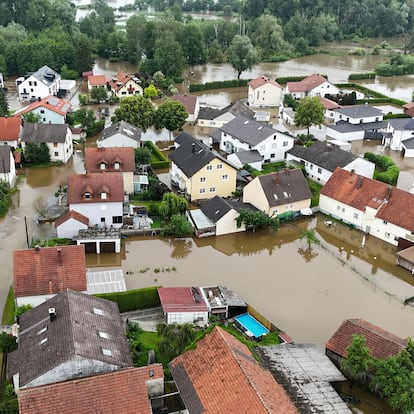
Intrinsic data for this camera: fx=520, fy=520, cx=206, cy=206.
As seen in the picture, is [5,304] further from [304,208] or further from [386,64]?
[386,64]

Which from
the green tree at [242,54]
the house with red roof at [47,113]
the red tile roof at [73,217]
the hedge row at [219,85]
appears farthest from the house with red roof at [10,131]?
the green tree at [242,54]

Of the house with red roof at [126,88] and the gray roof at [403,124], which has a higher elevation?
the house with red roof at [126,88]

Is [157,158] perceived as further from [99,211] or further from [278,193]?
[278,193]

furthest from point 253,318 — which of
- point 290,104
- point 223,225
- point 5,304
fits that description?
point 290,104

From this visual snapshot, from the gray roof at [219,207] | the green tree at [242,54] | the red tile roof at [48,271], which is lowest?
the gray roof at [219,207]

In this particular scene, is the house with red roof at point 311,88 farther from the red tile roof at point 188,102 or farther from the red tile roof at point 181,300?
the red tile roof at point 181,300

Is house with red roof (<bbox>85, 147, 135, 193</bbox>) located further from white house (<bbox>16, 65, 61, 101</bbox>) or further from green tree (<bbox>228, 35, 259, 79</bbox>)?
green tree (<bbox>228, 35, 259, 79</bbox>)

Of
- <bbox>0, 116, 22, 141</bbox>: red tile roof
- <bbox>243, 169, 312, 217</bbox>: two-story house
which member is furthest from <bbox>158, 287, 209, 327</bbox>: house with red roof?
<bbox>0, 116, 22, 141</bbox>: red tile roof
